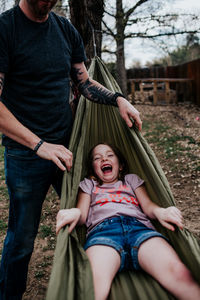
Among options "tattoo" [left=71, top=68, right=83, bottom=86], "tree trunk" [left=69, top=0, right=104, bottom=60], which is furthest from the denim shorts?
"tree trunk" [left=69, top=0, right=104, bottom=60]

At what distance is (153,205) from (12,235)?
797 millimetres

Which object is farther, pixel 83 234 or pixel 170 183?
pixel 170 183

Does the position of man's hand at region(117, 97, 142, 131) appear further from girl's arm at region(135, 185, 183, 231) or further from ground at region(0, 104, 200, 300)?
ground at region(0, 104, 200, 300)

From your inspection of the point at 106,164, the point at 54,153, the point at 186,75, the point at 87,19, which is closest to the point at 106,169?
the point at 106,164

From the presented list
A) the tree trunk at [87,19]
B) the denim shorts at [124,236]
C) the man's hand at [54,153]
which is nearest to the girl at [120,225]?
the denim shorts at [124,236]

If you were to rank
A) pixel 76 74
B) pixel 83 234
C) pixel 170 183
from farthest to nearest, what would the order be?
1. pixel 170 183
2. pixel 76 74
3. pixel 83 234

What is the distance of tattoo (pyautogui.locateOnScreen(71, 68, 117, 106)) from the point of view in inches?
71.3

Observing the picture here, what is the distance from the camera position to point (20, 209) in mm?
1502

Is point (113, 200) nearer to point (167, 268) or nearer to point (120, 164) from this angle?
point (120, 164)

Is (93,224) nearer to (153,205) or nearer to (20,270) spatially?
(153,205)

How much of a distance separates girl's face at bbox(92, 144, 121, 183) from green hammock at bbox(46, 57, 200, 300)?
0.37ft

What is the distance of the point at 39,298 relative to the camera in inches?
75.6

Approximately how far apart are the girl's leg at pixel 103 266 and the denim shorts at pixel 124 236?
29 mm

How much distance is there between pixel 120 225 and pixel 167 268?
0.35 meters
